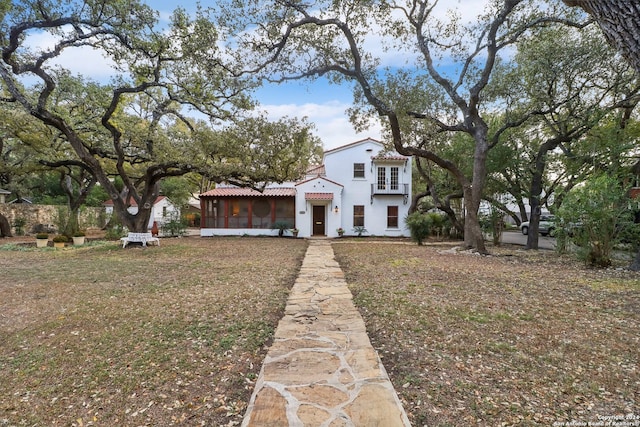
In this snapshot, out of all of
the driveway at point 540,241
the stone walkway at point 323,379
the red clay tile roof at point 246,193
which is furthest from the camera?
the red clay tile roof at point 246,193

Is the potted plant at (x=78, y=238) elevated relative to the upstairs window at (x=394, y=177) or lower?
lower

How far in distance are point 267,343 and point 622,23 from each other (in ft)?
13.6

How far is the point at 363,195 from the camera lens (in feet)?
65.7

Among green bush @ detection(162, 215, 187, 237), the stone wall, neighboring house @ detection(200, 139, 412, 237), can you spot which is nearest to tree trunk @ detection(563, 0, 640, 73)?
neighboring house @ detection(200, 139, 412, 237)

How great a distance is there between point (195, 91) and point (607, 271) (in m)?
13.0

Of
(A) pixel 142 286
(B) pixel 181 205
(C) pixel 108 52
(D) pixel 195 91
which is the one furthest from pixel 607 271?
(B) pixel 181 205

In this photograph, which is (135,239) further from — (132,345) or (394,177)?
(394,177)

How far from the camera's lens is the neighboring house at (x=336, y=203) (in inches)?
774

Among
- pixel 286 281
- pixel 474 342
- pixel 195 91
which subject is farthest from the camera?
pixel 195 91

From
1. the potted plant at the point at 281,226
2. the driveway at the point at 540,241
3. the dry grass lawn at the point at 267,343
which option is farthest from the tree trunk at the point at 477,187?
the potted plant at the point at 281,226

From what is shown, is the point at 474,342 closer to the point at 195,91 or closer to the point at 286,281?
the point at 286,281

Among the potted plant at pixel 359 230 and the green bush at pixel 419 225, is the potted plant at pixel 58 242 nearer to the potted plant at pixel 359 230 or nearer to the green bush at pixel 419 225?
the potted plant at pixel 359 230

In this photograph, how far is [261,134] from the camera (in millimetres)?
12438

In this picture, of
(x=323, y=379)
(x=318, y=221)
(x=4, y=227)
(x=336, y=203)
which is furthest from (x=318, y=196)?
(x=4, y=227)
